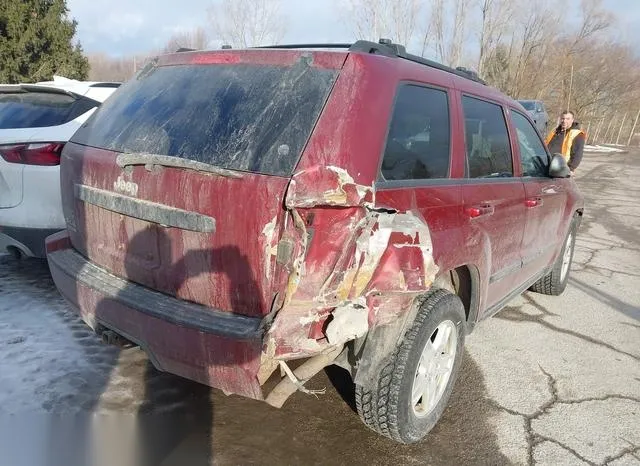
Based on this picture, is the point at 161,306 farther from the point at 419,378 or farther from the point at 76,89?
the point at 76,89

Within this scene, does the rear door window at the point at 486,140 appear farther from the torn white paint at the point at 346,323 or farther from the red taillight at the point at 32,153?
the red taillight at the point at 32,153

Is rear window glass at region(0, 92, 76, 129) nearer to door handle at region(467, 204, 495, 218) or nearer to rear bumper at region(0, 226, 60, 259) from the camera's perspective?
rear bumper at region(0, 226, 60, 259)

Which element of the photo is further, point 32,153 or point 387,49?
point 32,153

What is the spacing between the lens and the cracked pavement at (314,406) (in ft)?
8.68

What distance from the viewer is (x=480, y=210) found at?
117 inches

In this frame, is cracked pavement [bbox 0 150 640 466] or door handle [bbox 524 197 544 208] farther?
door handle [bbox 524 197 544 208]

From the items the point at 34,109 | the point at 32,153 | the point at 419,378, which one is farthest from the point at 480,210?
the point at 34,109

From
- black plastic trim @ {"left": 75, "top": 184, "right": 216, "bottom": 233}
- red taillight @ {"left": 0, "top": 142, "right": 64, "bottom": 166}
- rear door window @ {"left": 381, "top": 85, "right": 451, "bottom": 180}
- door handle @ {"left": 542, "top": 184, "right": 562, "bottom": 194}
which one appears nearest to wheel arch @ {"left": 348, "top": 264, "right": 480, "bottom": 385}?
rear door window @ {"left": 381, "top": 85, "right": 451, "bottom": 180}

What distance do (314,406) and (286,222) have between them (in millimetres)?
1429

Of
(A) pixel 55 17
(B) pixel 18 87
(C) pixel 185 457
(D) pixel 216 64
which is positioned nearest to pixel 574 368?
(C) pixel 185 457

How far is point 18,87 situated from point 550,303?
516 cm

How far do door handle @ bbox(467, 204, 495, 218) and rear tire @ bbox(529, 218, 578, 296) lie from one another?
84.2 inches

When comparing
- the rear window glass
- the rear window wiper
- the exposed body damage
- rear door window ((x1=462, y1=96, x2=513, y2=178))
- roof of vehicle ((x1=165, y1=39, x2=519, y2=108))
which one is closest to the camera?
the exposed body damage

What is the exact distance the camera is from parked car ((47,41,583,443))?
82.6 inches
